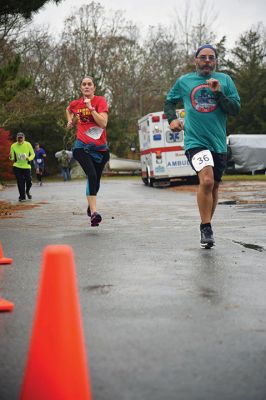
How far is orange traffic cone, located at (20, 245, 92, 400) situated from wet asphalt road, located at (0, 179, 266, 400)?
291 millimetres

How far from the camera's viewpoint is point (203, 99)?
7453 mm

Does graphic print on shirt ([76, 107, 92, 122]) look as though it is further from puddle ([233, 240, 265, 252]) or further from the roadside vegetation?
the roadside vegetation

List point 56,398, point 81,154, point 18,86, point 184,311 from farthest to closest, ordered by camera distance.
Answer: point 18,86 → point 81,154 → point 184,311 → point 56,398

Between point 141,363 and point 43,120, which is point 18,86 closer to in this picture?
point 141,363

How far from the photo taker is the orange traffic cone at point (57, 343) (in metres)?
2.49

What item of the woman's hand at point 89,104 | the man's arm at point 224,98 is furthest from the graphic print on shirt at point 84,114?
the man's arm at point 224,98

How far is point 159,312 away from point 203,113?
12.0 feet

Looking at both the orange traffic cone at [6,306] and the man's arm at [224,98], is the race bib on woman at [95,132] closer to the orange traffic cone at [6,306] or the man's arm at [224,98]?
the man's arm at [224,98]

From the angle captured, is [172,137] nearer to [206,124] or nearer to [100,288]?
[206,124]

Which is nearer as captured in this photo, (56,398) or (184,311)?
(56,398)

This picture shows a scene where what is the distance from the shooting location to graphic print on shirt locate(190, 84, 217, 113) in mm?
7445

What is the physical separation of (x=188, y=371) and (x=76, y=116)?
700 cm

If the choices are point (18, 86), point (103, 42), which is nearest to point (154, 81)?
point (103, 42)

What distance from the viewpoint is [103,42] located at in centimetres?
5431
